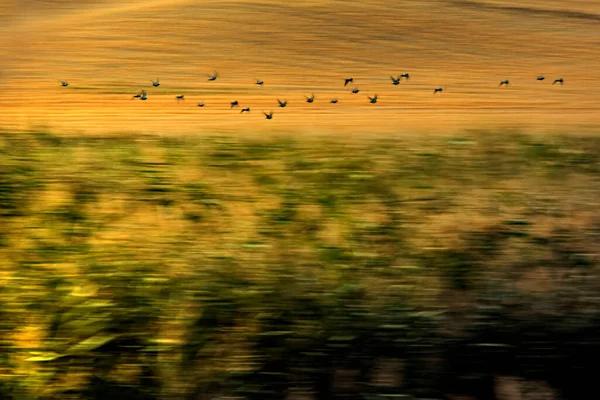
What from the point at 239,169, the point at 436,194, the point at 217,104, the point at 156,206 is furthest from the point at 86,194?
the point at 217,104

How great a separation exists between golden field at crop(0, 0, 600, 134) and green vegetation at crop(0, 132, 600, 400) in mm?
805

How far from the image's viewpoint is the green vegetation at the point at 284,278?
12.0 ft

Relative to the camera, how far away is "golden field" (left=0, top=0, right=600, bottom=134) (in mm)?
6039

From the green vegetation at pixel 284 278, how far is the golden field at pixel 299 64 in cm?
80

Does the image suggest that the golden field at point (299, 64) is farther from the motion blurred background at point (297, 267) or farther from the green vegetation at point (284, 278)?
the green vegetation at point (284, 278)

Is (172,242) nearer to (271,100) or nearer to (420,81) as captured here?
(271,100)

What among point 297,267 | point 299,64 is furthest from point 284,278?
point 299,64

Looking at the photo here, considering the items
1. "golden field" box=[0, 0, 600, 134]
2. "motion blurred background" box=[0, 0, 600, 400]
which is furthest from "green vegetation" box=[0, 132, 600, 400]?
"golden field" box=[0, 0, 600, 134]

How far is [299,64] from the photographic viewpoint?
45.6 ft

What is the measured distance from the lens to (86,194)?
3.78m

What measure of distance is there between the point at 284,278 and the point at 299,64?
10.5 metres

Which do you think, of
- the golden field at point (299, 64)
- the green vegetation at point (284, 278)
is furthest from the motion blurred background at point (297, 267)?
the golden field at point (299, 64)

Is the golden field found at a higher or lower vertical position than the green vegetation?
higher

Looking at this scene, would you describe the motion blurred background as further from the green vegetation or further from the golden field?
the golden field
